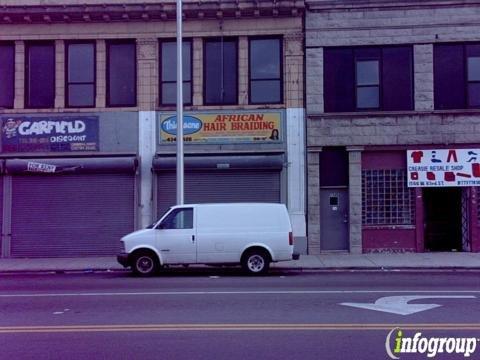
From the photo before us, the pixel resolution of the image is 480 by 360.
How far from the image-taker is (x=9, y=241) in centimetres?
2041

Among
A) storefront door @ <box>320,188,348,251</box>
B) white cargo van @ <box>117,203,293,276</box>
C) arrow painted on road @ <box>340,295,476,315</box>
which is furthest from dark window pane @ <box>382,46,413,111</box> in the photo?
arrow painted on road @ <box>340,295,476,315</box>

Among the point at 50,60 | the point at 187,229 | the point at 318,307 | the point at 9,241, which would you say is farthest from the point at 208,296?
the point at 50,60

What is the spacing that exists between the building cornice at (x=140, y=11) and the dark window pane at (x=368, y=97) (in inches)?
136

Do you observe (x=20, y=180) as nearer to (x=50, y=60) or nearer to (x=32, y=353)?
(x=50, y=60)

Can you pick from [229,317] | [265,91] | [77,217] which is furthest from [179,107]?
[229,317]

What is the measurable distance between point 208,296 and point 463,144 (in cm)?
1240

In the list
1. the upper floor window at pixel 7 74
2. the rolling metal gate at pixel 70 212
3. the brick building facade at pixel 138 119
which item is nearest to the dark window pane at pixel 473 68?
the brick building facade at pixel 138 119

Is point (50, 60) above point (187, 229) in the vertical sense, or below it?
above

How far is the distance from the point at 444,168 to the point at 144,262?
10711mm

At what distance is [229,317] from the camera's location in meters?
9.00

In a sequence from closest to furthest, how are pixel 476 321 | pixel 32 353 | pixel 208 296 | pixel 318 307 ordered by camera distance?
1. pixel 32 353
2. pixel 476 321
3. pixel 318 307
4. pixel 208 296

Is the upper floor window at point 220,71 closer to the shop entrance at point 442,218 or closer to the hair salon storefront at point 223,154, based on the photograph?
the hair salon storefront at point 223,154

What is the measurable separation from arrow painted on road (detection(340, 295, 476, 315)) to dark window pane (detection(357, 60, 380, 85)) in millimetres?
11001

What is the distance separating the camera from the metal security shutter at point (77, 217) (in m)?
20.4
